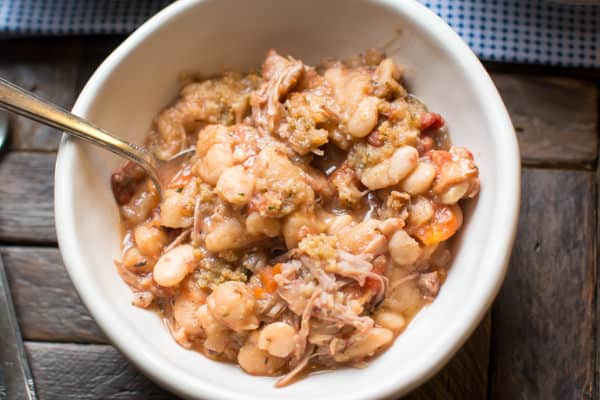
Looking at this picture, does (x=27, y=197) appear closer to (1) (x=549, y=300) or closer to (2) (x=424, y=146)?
(2) (x=424, y=146)

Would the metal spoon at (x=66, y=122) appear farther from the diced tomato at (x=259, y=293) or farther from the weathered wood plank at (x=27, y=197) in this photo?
the weathered wood plank at (x=27, y=197)

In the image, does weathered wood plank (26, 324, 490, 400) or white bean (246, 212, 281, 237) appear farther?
weathered wood plank (26, 324, 490, 400)

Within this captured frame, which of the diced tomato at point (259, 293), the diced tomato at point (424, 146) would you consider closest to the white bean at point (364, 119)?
the diced tomato at point (424, 146)

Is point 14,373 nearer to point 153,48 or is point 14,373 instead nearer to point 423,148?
point 153,48

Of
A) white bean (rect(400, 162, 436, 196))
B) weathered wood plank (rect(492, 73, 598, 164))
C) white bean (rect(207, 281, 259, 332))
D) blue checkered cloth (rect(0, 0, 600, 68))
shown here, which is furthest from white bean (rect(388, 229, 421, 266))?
blue checkered cloth (rect(0, 0, 600, 68))

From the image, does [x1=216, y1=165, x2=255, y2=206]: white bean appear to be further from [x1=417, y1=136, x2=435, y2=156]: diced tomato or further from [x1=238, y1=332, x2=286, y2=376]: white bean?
[x1=417, y1=136, x2=435, y2=156]: diced tomato

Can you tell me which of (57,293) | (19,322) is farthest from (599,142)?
(19,322)
